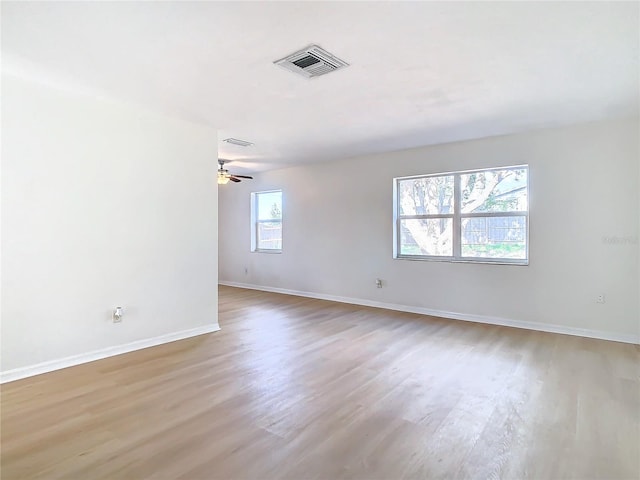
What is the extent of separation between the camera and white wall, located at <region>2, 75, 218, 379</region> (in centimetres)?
297

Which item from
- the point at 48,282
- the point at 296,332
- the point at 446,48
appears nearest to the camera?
the point at 446,48

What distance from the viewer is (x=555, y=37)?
2340mm

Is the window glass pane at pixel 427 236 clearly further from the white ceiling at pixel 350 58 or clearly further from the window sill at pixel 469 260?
the white ceiling at pixel 350 58

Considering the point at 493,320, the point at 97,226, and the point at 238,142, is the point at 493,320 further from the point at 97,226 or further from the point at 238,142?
the point at 97,226

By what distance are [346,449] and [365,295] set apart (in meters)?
4.12

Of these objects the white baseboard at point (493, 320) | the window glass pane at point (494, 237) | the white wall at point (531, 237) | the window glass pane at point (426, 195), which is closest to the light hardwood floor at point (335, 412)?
the white baseboard at point (493, 320)

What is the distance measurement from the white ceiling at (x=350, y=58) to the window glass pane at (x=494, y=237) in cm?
129

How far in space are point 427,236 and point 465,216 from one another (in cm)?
63

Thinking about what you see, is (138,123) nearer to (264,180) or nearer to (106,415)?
(106,415)

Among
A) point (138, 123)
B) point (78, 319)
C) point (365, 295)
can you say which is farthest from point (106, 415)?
point (365, 295)

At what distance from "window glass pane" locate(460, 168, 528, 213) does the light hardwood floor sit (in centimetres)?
177

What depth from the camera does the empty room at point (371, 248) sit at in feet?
6.75

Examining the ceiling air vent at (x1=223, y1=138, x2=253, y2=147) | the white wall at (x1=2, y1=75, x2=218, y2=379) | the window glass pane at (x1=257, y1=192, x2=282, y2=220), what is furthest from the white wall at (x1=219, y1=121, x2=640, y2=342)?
the white wall at (x1=2, y1=75, x2=218, y2=379)

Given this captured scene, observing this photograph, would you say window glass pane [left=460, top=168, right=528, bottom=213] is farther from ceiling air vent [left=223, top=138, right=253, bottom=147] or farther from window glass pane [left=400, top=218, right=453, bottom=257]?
ceiling air vent [left=223, top=138, right=253, bottom=147]
